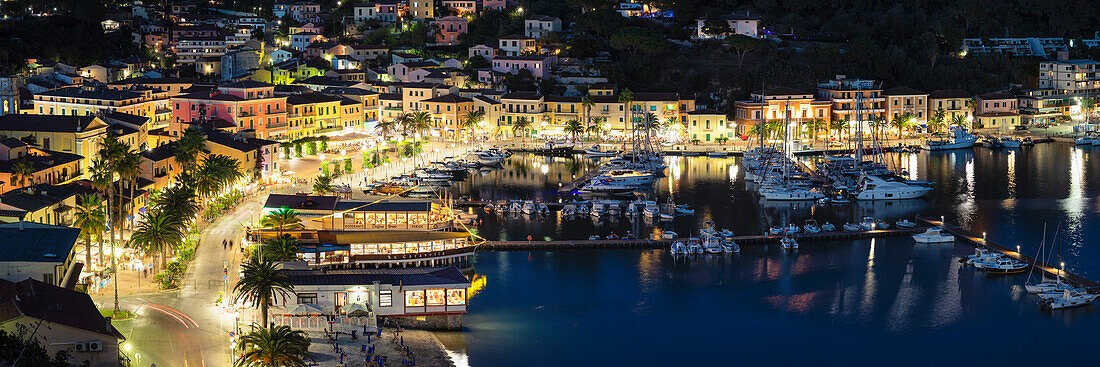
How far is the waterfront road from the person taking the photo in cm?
2692

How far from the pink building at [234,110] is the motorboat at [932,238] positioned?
102 ft

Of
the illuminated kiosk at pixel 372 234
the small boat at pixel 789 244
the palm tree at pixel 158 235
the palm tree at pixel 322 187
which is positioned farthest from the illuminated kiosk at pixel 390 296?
the palm tree at pixel 322 187

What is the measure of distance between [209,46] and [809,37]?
38937 millimetres

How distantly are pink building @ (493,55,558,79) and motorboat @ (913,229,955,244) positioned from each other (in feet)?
122

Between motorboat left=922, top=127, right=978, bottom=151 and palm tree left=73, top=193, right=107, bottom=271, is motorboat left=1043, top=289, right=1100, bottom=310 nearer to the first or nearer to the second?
palm tree left=73, top=193, right=107, bottom=271

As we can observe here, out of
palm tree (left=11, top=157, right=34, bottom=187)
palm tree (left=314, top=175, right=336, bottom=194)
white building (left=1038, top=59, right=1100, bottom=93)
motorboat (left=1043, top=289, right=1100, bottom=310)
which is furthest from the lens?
white building (left=1038, top=59, right=1100, bottom=93)

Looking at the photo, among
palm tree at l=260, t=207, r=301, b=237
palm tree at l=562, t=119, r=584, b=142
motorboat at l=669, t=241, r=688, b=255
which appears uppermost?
palm tree at l=562, t=119, r=584, b=142

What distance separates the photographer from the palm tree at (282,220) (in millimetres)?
36812

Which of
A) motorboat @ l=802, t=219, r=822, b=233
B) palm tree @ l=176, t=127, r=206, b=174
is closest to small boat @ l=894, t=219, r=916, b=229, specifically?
motorboat @ l=802, t=219, r=822, b=233

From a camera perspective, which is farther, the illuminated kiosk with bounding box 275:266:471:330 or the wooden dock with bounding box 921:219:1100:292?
the wooden dock with bounding box 921:219:1100:292

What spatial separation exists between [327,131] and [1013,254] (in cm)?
3680

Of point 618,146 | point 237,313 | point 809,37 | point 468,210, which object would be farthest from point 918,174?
point 237,313

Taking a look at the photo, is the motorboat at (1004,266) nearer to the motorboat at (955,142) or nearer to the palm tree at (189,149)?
the palm tree at (189,149)

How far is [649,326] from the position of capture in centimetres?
3241
